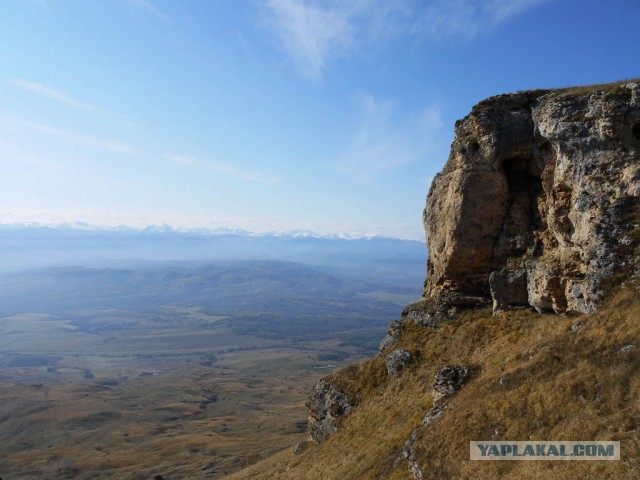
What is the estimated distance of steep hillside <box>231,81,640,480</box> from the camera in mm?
19703

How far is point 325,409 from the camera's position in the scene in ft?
122

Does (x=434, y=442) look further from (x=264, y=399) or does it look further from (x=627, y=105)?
(x=264, y=399)

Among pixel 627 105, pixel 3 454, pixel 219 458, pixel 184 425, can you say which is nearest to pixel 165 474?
pixel 219 458

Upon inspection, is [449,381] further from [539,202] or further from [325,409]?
[539,202]

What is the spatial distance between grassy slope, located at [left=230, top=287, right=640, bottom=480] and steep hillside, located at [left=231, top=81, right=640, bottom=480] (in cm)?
8

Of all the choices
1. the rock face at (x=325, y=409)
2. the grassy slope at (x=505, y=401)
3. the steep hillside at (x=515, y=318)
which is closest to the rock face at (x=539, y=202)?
the steep hillside at (x=515, y=318)

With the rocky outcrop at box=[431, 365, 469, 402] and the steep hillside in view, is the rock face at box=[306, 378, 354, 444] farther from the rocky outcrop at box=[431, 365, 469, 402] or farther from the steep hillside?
the rocky outcrop at box=[431, 365, 469, 402]

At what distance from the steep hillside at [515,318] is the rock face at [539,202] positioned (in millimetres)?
94

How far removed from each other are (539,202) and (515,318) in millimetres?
9420

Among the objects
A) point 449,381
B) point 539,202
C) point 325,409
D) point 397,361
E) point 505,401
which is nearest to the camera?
point 505,401

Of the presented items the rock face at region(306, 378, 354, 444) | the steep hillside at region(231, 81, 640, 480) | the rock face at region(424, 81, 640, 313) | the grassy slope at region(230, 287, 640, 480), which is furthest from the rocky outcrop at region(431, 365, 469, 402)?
the rock face at region(306, 378, 354, 444)

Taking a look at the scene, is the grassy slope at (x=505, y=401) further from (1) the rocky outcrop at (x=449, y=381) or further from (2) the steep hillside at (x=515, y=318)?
(1) the rocky outcrop at (x=449, y=381)

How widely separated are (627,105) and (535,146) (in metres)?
7.25

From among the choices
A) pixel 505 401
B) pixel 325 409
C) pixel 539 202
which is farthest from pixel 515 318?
pixel 325 409
